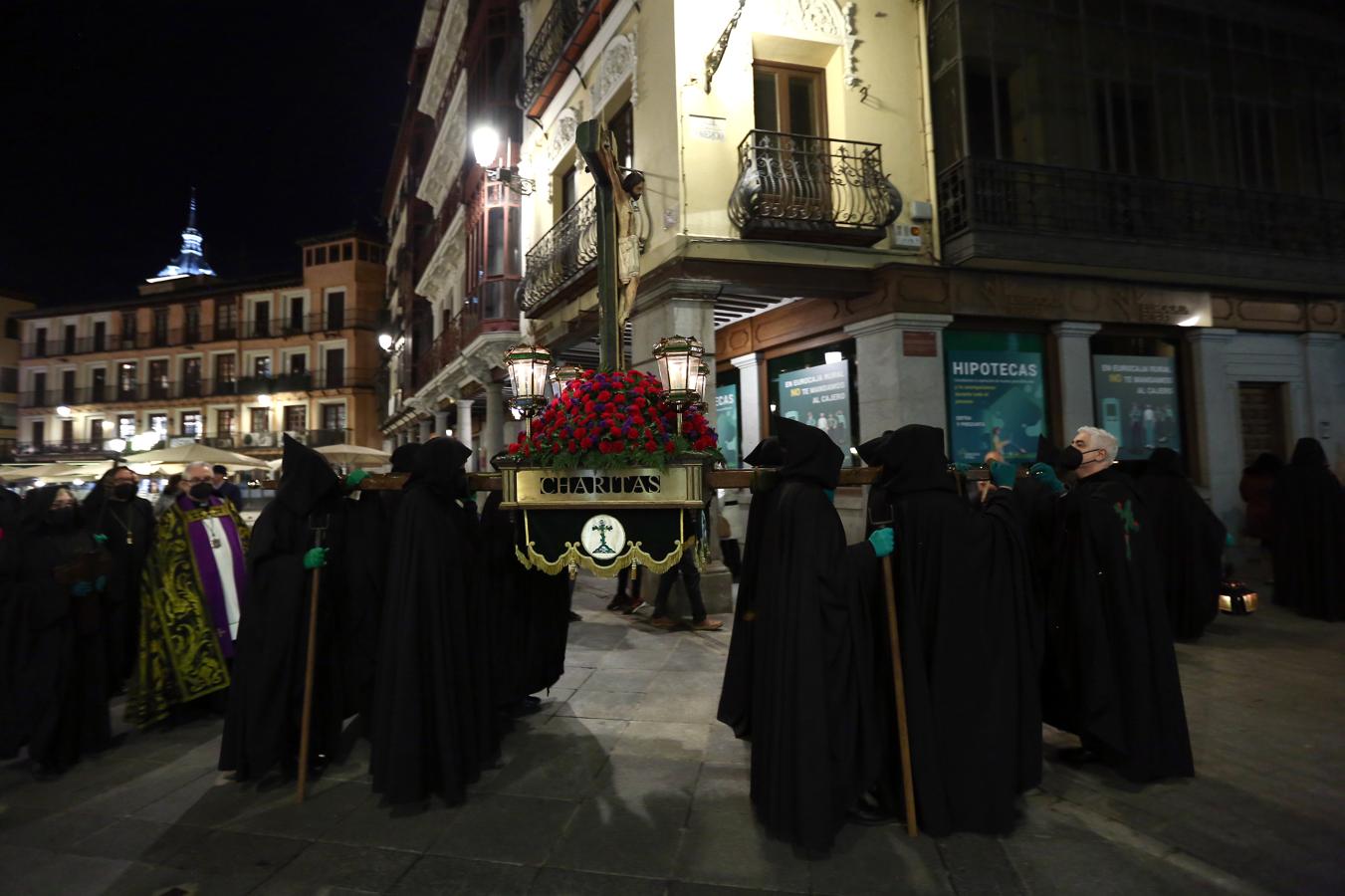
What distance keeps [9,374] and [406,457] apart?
60.3 metres

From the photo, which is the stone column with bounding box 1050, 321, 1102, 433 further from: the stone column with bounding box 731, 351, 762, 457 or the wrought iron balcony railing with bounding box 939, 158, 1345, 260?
the stone column with bounding box 731, 351, 762, 457

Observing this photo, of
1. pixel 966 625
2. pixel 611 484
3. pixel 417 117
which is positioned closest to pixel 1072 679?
pixel 966 625

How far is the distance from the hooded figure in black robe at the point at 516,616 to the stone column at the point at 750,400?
696 cm

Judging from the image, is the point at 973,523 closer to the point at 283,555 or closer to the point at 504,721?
the point at 504,721

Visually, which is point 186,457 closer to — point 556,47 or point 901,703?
point 556,47

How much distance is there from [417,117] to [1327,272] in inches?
1045

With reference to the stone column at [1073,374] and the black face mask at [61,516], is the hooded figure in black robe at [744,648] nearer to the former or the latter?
the black face mask at [61,516]

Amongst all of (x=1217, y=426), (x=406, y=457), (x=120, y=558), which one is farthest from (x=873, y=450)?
(x=1217, y=426)

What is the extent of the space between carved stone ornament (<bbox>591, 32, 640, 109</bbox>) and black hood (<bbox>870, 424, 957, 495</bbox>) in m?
7.88

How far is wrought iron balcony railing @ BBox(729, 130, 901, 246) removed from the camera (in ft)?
27.9

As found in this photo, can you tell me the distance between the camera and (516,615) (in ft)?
15.8

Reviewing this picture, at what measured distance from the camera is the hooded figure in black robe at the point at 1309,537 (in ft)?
24.2

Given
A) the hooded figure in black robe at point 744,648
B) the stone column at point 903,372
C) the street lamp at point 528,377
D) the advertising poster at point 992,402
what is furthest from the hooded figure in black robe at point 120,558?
the advertising poster at point 992,402

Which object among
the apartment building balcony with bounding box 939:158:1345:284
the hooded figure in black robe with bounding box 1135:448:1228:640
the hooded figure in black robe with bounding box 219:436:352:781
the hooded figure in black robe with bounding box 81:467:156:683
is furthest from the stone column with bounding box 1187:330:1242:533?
the hooded figure in black robe with bounding box 81:467:156:683
